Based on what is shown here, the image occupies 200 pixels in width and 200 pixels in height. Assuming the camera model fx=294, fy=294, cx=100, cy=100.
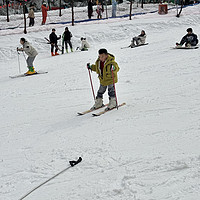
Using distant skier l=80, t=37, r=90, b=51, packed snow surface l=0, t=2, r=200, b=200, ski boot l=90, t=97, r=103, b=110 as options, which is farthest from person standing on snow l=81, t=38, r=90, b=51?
ski boot l=90, t=97, r=103, b=110

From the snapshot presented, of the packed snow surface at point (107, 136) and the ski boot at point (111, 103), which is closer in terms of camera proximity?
the packed snow surface at point (107, 136)

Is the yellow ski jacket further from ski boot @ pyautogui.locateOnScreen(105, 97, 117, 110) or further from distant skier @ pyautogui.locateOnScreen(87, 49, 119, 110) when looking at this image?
ski boot @ pyautogui.locateOnScreen(105, 97, 117, 110)

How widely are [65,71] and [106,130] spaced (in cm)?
649

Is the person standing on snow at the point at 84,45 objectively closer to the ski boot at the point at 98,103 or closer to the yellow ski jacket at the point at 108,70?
the ski boot at the point at 98,103

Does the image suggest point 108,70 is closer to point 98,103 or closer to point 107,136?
point 98,103

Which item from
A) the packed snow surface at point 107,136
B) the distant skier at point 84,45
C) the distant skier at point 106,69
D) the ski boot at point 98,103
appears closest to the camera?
the packed snow surface at point 107,136

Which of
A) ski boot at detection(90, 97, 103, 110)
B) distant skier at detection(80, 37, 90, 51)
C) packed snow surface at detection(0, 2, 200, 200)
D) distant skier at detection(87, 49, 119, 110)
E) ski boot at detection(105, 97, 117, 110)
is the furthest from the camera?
distant skier at detection(80, 37, 90, 51)

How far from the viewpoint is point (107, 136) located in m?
4.82

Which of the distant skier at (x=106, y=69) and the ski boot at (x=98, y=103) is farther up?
the distant skier at (x=106, y=69)

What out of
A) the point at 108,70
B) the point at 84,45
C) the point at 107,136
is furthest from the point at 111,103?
the point at 84,45

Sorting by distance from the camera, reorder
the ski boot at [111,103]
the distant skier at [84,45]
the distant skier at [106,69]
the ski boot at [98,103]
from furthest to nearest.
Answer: the distant skier at [84,45] → the ski boot at [98,103] → the ski boot at [111,103] → the distant skier at [106,69]

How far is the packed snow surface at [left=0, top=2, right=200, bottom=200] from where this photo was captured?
3379mm

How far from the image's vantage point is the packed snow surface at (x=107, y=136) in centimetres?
338

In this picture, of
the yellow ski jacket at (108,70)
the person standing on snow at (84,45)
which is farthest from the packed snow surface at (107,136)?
the person standing on snow at (84,45)
